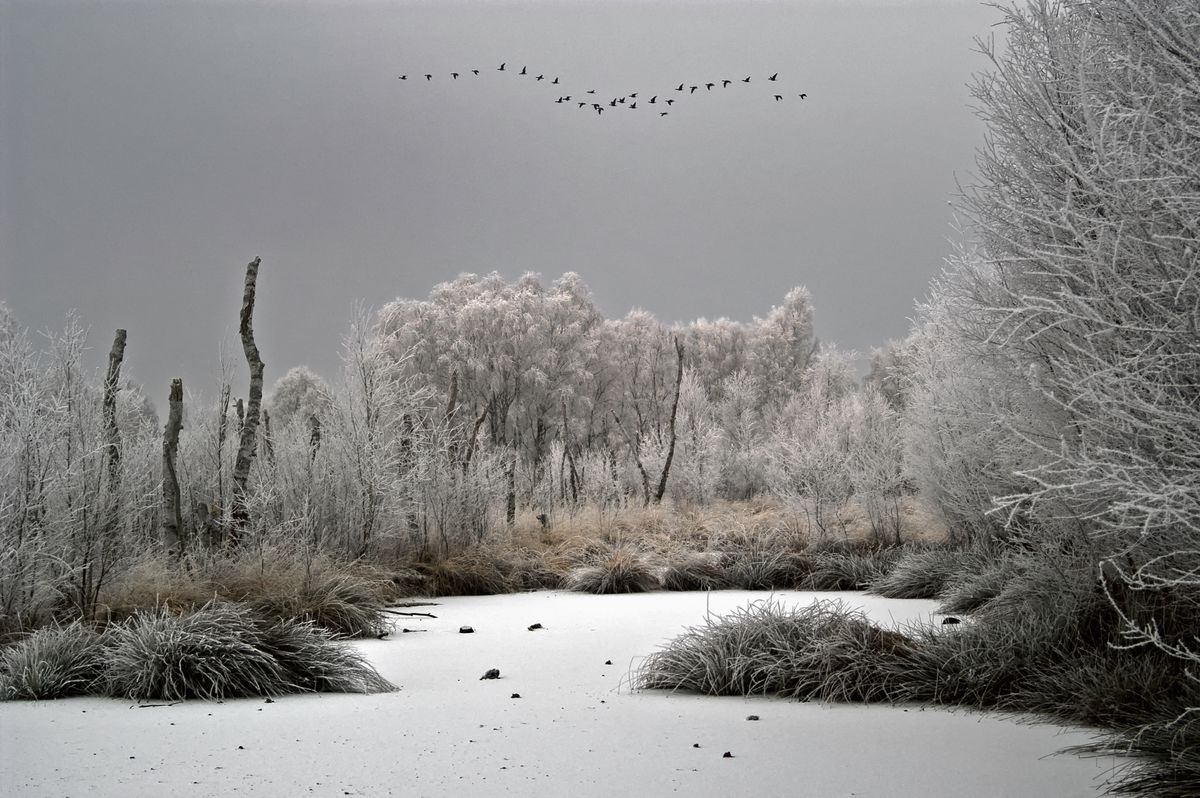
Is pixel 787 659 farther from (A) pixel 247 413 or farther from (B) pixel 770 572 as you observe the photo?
(B) pixel 770 572

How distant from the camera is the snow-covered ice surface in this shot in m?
3.18

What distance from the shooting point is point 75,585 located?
6.24 meters

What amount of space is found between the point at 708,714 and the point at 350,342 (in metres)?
7.76

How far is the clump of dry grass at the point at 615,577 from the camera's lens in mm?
10508

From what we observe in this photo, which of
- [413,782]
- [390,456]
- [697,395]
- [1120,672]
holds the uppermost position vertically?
[697,395]

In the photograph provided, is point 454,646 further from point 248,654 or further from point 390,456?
point 390,456

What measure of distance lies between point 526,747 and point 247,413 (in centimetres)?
612

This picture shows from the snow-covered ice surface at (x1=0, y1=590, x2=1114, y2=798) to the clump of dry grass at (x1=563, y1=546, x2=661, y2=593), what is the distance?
5.16 meters

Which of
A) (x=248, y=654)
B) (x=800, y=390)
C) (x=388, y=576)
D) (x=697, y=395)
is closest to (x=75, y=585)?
(x=248, y=654)

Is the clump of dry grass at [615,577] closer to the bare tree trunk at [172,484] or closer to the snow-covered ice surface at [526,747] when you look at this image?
the bare tree trunk at [172,484]

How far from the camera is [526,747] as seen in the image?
3756 mm

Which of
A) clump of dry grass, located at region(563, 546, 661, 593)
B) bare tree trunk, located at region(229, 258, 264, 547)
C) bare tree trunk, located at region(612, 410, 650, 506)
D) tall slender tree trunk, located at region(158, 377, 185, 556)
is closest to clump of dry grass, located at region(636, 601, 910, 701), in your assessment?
bare tree trunk, located at region(229, 258, 264, 547)

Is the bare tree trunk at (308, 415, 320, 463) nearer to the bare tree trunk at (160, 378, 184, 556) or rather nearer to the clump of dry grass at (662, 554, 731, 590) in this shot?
the bare tree trunk at (160, 378, 184, 556)

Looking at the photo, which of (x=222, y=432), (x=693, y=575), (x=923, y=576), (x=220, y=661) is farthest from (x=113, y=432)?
Answer: (x=923, y=576)
